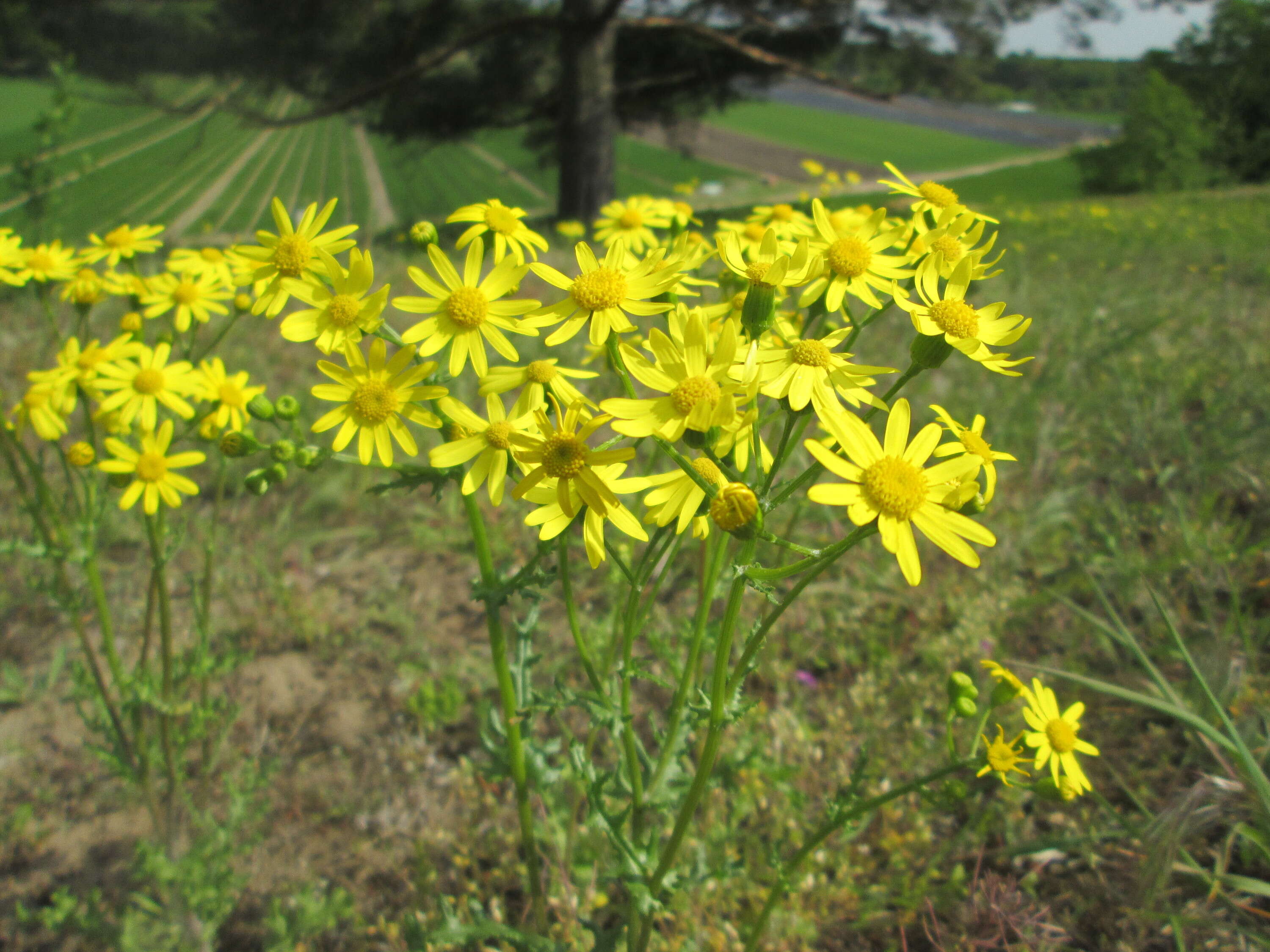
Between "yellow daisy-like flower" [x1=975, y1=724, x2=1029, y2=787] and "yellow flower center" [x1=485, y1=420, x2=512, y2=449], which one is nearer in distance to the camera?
"yellow flower center" [x1=485, y1=420, x2=512, y2=449]

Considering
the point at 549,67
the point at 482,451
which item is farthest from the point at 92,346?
the point at 549,67

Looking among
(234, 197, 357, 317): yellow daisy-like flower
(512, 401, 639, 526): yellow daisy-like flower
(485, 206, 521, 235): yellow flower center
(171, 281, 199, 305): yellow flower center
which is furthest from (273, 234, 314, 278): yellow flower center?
(171, 281, 199, 305): yellow flower center

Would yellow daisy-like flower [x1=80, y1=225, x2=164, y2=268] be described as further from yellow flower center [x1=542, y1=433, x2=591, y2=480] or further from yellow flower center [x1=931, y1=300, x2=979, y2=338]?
yellow flower center [x1=931, y1=300, x2=979, y2=338]

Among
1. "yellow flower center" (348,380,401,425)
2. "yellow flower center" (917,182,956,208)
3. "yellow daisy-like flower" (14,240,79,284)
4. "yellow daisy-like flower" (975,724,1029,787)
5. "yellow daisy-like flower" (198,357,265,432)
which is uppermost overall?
"yellow flower center" (917,182,956,208)

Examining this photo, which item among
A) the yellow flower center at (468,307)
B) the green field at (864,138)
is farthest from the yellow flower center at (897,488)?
the green field at (864,138)

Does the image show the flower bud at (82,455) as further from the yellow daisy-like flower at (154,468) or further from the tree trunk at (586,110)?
the tree trunk at (586,110)

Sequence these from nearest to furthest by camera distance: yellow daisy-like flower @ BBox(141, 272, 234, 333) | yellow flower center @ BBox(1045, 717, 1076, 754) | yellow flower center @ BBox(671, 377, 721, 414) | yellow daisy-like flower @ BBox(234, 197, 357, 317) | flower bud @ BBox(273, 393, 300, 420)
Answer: yellow flower center @ BBox(671, 377, 721, 414), yellow daisy-like flower @ BBox(234, 197, 357, 317), flower bud @ BBox(273, 393, 300, 420), yellow flower center @ BBox(1045, 717, 1076, 754), yellow daisy-like flower @ BBox(141, 272, 234, 333)
